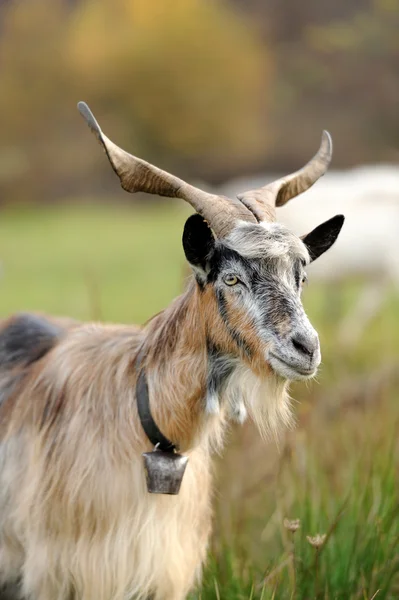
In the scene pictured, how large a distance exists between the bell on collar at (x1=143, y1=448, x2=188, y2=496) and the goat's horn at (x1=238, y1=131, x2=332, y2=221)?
2.73 feet

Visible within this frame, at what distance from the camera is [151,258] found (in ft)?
50.8

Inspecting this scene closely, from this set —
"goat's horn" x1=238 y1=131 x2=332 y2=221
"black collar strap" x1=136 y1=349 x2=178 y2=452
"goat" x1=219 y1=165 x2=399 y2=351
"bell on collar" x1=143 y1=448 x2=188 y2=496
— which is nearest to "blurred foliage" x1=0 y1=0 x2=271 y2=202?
"goat" x1=219 y1=165 x2=399 y2=351

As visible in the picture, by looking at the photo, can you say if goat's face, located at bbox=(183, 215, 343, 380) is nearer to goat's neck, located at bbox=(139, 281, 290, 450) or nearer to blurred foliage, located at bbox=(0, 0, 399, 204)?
goat's neck, located at bbox=(139, 281, 290, 450)

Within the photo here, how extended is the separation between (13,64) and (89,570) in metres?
17.2

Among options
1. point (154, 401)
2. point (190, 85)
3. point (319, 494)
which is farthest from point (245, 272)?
point (190, 85)

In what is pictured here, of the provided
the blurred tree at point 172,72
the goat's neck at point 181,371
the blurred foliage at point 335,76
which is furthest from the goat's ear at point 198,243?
the blurred tree at point 172,72

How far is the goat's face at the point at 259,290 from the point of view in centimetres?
Result: 242

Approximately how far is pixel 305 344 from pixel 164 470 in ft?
2.37

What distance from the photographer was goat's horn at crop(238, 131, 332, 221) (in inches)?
109

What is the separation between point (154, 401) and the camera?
9.36ft

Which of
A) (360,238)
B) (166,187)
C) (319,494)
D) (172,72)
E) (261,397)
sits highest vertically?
(172,72)

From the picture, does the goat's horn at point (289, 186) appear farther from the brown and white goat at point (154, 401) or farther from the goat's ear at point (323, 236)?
the goat's ear at point (323, 236)

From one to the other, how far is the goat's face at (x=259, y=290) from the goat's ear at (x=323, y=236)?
0.44ft

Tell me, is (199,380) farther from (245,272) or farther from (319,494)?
(319,494)
